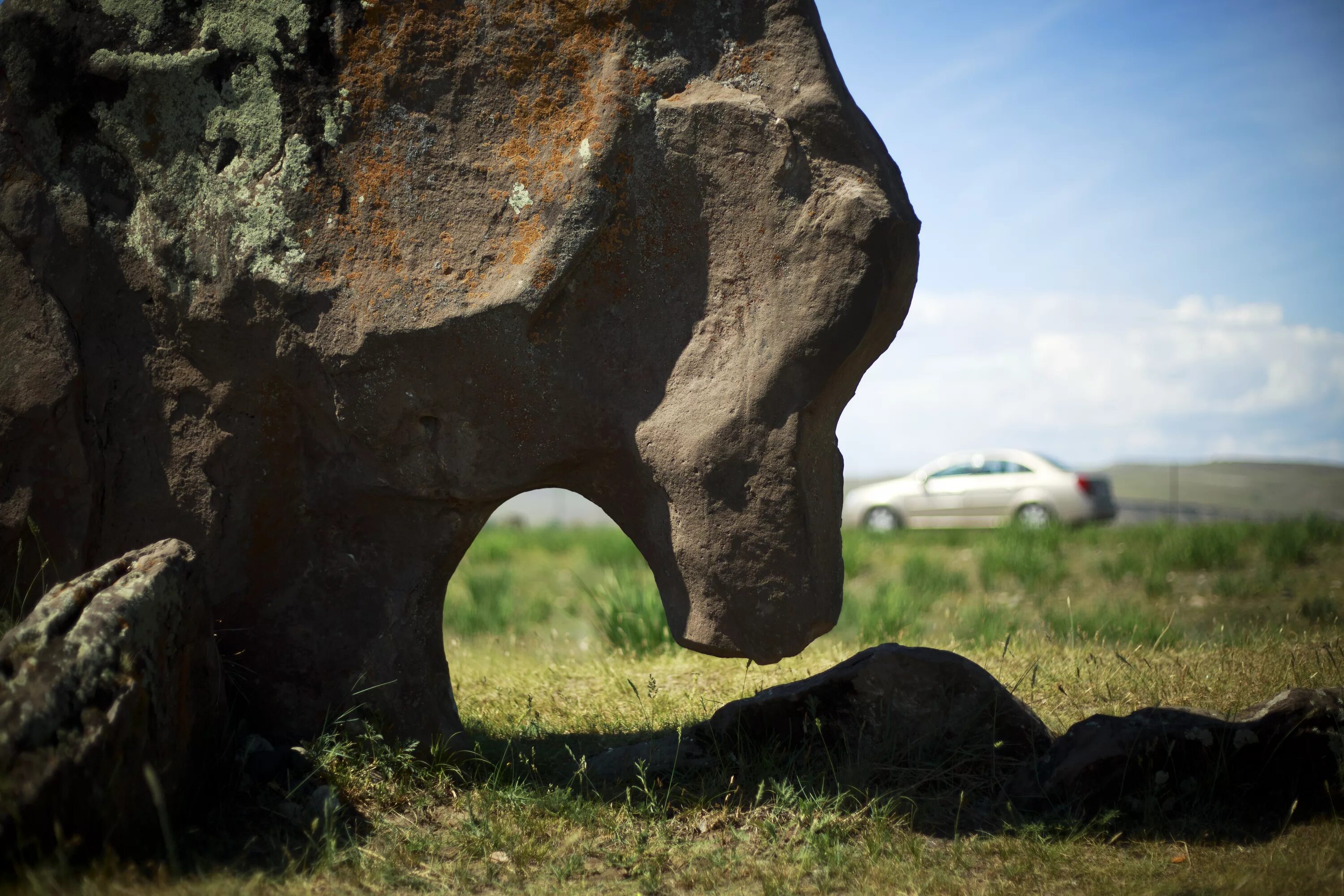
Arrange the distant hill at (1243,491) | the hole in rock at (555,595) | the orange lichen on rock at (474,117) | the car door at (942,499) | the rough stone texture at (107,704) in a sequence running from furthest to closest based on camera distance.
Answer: the distant hill at (1243,491) → the car door at (942,499) → the hole in rock at (555,595) → the orange lichen on rock at (474,117) → the rough stone texture at (107,704)

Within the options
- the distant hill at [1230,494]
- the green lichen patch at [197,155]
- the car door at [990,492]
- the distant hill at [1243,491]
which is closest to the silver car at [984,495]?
the car door at [990,492]

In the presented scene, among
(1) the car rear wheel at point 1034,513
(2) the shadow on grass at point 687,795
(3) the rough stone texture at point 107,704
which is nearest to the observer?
(3) the rough stone texture at point 107,704

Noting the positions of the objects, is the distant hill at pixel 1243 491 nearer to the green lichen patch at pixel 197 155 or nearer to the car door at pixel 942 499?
the car door at pixel 942 499

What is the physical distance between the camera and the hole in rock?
545cm

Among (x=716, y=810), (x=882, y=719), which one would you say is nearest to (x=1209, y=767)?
(x=882, y=719)

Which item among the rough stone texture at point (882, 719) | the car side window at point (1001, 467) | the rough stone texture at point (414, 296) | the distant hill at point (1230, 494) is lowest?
the distant hill at point (1230, 494)

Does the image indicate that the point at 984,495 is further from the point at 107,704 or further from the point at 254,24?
the point at 107,704

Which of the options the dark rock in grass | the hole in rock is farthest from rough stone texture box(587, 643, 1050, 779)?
the hole in rock

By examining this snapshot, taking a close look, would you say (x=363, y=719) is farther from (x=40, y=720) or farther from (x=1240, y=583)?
(x=1240, y=583)

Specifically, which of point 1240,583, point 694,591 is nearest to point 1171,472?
point 1240,583

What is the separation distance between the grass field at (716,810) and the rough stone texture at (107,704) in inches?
4.0

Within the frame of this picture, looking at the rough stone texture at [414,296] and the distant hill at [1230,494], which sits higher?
the rough stone texture at [414,296]

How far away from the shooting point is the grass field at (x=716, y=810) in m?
2.51

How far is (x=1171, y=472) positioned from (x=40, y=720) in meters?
17.3
